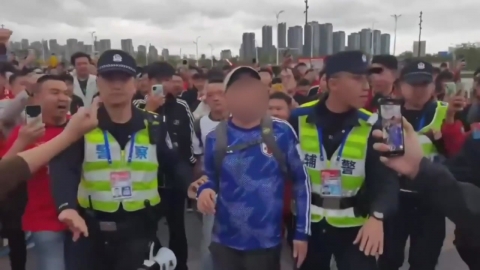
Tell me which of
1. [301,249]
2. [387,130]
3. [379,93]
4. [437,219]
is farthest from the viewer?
[379,93]

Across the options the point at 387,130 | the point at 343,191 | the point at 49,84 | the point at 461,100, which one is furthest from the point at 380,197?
the point at 49,84

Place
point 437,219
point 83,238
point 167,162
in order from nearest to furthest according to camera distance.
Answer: point 83,238 < point 167,162 < point 437,219

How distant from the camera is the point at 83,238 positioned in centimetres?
343

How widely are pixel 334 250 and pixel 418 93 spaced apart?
75.8 inches

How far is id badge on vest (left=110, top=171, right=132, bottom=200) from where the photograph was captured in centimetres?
339

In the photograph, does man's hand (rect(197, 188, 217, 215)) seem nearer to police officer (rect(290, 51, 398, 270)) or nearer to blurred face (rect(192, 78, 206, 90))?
police officer (rect(290, 51, 398, 270))

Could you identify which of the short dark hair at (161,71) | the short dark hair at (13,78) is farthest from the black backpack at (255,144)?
the short dark hair at (13,78)

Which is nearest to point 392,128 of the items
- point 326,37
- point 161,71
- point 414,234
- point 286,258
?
point 414,234

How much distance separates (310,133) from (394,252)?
1.73m

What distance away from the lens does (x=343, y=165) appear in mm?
3295

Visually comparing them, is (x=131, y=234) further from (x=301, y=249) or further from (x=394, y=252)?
(x=394, y=252)

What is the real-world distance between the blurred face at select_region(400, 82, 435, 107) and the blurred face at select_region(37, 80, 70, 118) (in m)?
2.92

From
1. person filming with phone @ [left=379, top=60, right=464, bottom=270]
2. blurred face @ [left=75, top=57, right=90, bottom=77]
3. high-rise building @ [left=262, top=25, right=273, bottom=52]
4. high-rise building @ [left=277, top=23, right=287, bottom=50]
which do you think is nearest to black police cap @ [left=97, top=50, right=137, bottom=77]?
person filming with phone @ [left=379, top=60, right=464, bottom=270]

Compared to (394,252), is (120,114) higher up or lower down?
higher up
